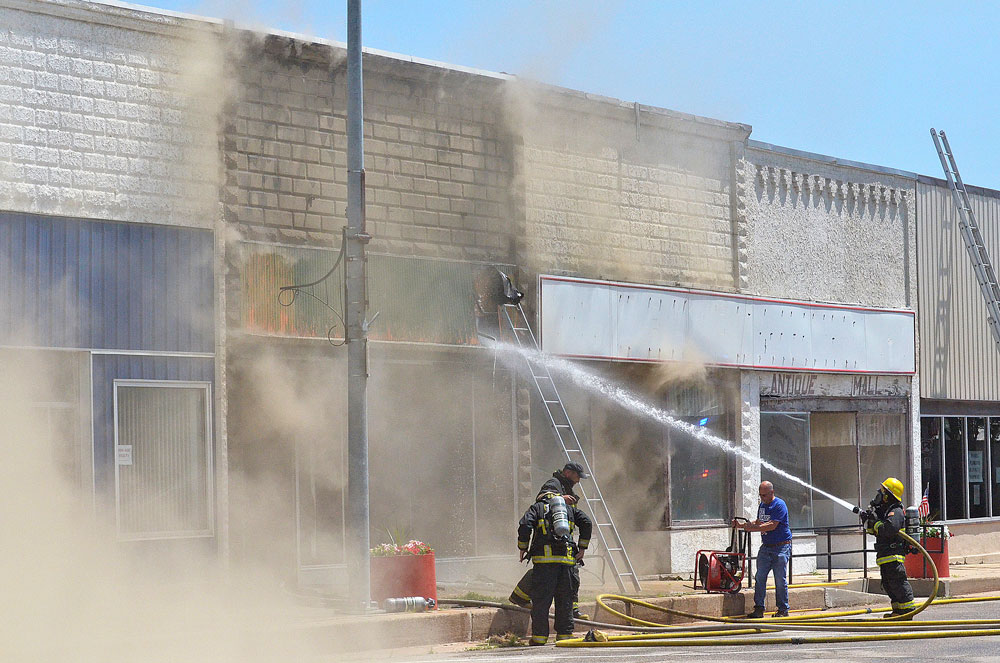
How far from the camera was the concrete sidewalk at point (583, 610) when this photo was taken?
1230 cm

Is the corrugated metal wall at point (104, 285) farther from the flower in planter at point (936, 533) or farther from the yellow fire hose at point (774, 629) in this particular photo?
the flower in planter at point (936, 533)

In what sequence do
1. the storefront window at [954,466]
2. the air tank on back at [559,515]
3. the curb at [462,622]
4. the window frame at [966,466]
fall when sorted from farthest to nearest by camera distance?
the storefront window at [954,466] < the window frame at [966,466] < the air tank on back at [559,515] < the curb at [462,622]

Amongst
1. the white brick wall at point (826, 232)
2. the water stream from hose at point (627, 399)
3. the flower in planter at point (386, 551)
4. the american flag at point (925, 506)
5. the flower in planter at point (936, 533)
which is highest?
the white brick wall at point (826, 232)

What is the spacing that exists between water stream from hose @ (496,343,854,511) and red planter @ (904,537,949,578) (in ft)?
3.77

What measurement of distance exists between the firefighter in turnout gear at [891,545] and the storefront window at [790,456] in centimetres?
530

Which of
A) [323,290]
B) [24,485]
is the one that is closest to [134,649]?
[24,485]

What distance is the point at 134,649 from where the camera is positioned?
11.3m

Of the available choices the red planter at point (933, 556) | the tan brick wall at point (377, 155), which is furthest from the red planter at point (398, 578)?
the red planter at point (933, 556)

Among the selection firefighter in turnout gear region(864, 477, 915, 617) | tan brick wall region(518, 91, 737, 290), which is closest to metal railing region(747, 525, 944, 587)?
firefighter in turnout gear region(864, 477, 915, 617)

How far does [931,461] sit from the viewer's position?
2320 cm

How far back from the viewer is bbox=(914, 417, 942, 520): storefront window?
22984 mm

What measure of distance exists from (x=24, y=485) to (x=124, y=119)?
3.92 meters

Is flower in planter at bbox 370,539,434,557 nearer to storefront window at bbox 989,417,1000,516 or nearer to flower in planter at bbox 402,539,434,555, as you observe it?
flower in planter at bbox 402,539,434,555

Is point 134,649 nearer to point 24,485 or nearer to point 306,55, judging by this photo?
point 24,485
